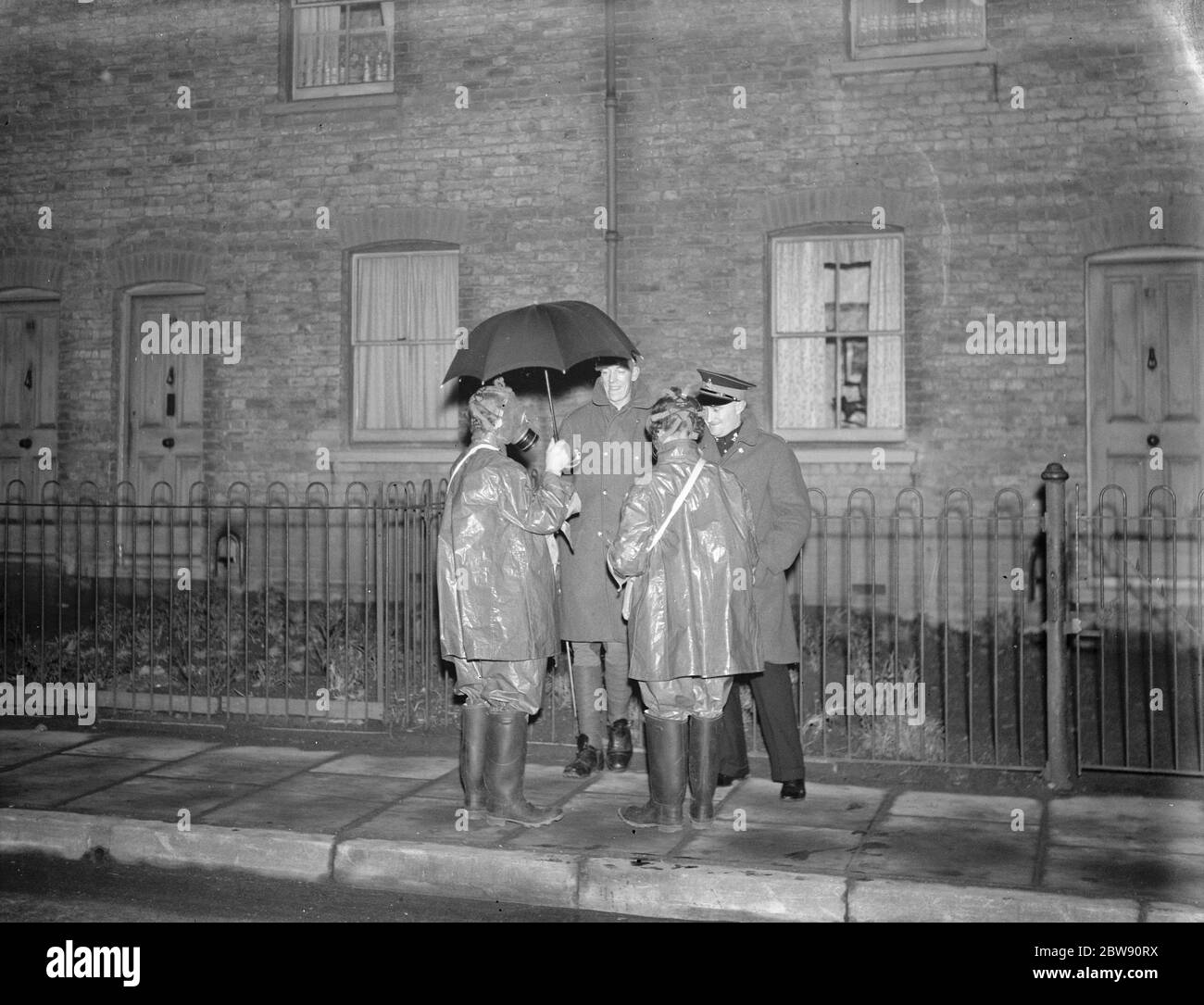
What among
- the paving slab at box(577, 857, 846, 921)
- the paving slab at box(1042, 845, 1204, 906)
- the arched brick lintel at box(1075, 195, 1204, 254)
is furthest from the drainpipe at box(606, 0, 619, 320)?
the paving slab at box(1042, 845, 1204, 906)

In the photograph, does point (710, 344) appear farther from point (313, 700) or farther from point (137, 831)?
point (137, 831)

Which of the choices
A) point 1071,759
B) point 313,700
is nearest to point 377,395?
point 313,700

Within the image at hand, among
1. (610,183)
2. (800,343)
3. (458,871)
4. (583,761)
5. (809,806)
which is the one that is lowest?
(458,871)

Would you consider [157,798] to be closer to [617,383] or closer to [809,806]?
[617,383]

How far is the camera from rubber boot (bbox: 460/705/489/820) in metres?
6.18

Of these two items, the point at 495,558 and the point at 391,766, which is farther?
the point at 391,766

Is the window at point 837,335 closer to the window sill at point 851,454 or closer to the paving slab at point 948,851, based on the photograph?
the window sill at point 851,454

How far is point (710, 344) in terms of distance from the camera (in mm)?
11227

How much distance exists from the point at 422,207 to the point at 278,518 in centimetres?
317

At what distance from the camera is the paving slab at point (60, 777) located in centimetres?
674

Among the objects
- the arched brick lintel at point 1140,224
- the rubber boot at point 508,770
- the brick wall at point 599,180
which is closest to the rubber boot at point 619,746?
the rubber boot at point 508,770

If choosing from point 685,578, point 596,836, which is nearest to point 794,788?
point 596,836

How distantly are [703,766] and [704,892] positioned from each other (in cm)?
78

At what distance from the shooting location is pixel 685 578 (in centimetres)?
588
